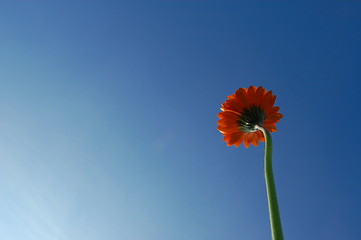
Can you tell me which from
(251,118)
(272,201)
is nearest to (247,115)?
(251,118)

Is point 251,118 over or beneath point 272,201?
over

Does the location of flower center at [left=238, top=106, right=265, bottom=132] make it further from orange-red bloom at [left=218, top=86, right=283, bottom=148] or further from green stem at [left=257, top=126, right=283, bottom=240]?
green stem at [left=257, top=126, right=283, bottom=240]

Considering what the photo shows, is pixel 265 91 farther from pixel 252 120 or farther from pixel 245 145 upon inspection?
pixel 245 145

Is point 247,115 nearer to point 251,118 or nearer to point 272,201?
point 251,118

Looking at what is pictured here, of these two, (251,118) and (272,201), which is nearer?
(272,201)

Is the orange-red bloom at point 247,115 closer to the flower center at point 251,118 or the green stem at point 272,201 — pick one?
the flower center at point 251,118

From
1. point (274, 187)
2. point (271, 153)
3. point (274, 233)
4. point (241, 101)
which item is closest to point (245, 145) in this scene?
point (241, 101)
